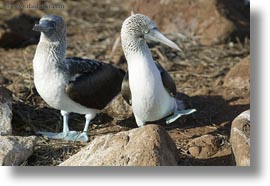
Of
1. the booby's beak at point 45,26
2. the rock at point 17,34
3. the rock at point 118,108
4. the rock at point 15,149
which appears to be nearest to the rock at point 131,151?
the rock at point 15,149

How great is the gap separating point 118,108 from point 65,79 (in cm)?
72

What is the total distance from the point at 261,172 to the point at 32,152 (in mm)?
1392

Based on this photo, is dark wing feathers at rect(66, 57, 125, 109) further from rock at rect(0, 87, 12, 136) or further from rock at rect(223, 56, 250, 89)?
rock at rect(223, 56, 250, 89)

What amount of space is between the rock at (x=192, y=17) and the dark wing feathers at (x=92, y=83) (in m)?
1.82

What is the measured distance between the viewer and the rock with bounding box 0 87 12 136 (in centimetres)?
432

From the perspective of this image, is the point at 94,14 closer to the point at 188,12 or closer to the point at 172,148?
the point at 188,12

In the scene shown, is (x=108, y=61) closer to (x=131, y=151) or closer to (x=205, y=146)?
(x=205, y=146)

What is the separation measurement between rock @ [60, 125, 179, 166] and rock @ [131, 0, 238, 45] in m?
2.63

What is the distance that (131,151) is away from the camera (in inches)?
148

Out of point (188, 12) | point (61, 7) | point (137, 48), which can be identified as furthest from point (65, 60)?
point (61, 7)

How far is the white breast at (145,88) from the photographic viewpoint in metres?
4.18

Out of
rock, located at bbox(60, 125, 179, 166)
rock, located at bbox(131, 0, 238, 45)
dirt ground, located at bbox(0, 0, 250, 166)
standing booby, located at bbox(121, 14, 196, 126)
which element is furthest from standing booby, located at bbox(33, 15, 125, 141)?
rock, located at bbox(131, 0, 238, 45)

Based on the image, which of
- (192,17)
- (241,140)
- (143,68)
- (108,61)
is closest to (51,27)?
(143,68)

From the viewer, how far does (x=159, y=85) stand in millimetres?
4254
